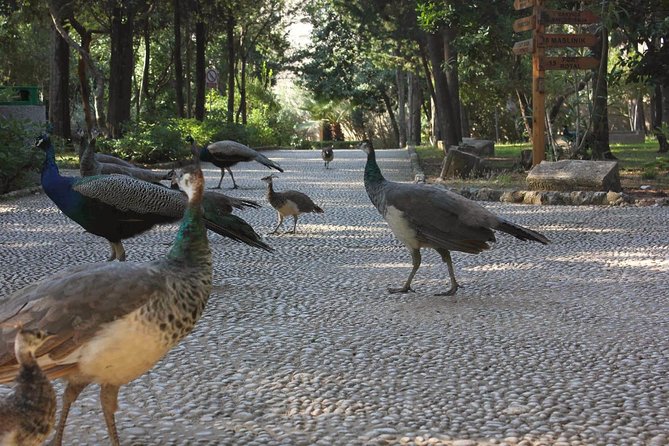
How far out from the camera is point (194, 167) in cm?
409

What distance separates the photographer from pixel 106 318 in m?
3.45

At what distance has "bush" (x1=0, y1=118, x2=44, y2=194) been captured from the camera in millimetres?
14312

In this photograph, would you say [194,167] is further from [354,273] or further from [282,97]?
[282,97]

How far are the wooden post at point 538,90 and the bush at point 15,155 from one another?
8673 millimetres

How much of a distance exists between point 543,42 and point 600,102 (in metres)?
3.46

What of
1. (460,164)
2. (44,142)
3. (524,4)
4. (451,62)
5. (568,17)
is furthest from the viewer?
(451,62)

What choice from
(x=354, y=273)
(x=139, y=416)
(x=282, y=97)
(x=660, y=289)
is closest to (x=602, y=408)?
(x=139, y=416)

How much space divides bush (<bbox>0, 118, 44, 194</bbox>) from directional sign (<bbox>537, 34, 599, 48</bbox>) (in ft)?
28.9

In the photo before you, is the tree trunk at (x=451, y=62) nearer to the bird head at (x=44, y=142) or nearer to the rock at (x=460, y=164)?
the rock at (x=460, y=164)

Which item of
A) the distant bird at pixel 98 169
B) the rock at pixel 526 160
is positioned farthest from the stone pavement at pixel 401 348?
the rock at pixel 526 160

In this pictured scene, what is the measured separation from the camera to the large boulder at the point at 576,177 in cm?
1371

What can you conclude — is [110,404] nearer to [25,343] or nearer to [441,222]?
[25,343]

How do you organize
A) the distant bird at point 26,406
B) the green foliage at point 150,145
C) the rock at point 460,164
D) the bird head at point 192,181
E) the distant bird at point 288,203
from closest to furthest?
the distant bird at point 26,406 < the bird head at point 192,181 < the distant bird at point 288,203 < the rock at point 460,164 < the green foliage at point 150,145

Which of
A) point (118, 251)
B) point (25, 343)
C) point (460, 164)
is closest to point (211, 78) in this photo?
point (460, 164)
